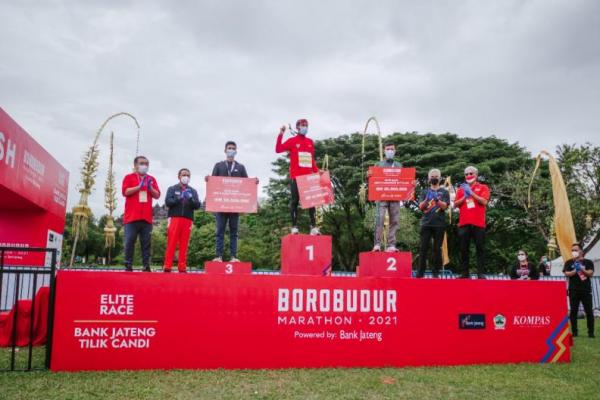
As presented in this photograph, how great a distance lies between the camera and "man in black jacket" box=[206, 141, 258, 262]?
24.6ft

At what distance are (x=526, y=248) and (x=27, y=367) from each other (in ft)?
94.1

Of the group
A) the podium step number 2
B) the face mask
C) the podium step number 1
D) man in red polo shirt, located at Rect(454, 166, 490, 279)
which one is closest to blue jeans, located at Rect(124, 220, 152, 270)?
the face mask

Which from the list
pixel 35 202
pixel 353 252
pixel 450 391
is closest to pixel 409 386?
pixel 450 391

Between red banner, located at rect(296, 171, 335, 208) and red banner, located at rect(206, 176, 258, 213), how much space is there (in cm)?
76

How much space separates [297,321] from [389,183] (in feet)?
9.20

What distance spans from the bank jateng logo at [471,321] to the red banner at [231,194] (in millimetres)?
3497

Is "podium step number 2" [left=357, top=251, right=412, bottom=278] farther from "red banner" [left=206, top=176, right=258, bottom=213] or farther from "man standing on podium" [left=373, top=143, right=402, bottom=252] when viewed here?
"red banner" [left=206, top=176, right=258, bottom=213]

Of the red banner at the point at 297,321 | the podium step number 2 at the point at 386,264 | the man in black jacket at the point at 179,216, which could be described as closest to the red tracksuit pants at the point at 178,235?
the man in black jacket at the point at 179,216

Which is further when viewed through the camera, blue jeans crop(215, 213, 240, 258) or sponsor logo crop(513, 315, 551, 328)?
blue jeans crop(215, 213, 240, 258)

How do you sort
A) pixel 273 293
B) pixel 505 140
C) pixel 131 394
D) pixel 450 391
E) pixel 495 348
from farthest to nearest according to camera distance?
1. pixel 505 140
2. pixel 495 348
3. pixel 273 293
4. pixel 450 391
5. pixel 131 394

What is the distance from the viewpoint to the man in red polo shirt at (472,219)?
7.19 meters

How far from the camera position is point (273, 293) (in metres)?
6.07

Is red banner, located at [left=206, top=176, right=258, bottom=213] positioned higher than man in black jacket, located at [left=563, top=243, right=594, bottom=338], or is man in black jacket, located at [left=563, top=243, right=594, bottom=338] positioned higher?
red banner, located at [left=206, top=176, right=258, bottom=213]

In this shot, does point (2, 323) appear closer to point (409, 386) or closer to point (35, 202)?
point (35, 202)
